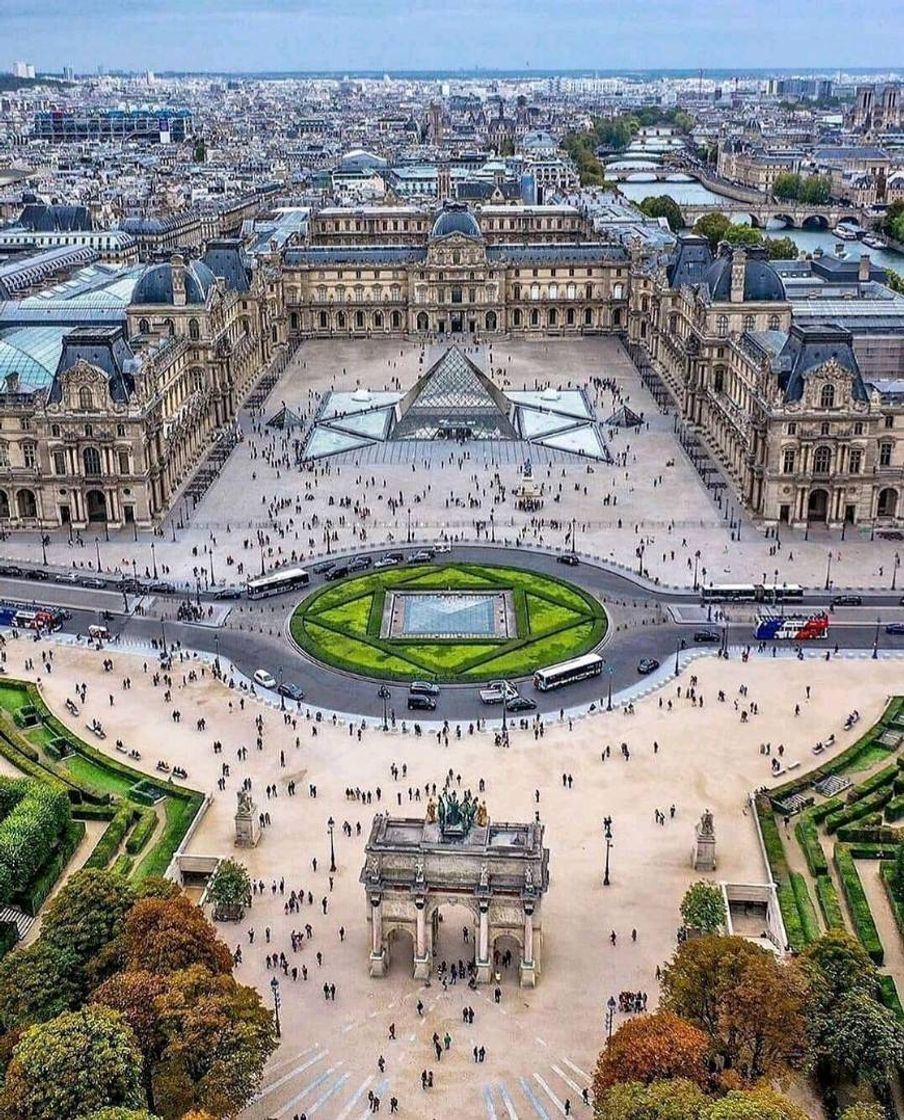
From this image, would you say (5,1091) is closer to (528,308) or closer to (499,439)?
(499,439)

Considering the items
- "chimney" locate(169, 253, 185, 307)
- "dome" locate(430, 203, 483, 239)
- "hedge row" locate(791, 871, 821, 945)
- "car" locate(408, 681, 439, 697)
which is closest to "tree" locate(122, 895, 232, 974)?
"hedge row" locate(791, 871, 821, 945)

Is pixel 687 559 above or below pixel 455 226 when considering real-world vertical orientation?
below

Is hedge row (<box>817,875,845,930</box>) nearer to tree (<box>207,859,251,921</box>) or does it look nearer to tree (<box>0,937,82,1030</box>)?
tree (<box>207,859,251,921</box>)

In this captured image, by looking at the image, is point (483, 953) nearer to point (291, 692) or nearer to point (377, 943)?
point (377, 943)

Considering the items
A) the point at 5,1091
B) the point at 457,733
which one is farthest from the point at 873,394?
the point at 5,1091

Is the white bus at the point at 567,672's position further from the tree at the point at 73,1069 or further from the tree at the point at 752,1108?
the tree at the point at 73,1069
